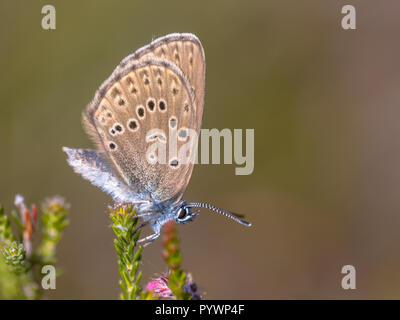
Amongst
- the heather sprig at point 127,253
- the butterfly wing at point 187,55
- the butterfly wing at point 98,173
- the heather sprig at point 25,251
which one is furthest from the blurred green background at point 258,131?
the heather sprig at point 127,253

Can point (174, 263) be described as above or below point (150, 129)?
below

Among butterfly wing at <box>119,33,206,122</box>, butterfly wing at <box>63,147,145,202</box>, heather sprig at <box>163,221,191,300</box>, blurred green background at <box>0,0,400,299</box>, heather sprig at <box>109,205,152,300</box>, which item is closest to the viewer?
heather sprig at <box>163,221,191,300</box>

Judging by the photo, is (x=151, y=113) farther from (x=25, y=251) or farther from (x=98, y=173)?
(x=25, y=251)

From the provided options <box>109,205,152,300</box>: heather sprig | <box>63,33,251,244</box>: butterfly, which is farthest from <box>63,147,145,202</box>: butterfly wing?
<box>109,205,152,300</box>: heather sprig

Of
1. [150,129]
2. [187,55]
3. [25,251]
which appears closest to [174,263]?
[25,251]

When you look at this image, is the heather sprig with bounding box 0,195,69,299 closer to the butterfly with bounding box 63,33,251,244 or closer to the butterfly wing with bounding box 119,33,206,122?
the butterfly with bounding box 63,33,251,244

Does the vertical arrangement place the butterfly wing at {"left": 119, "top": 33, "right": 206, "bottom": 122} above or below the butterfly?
above
